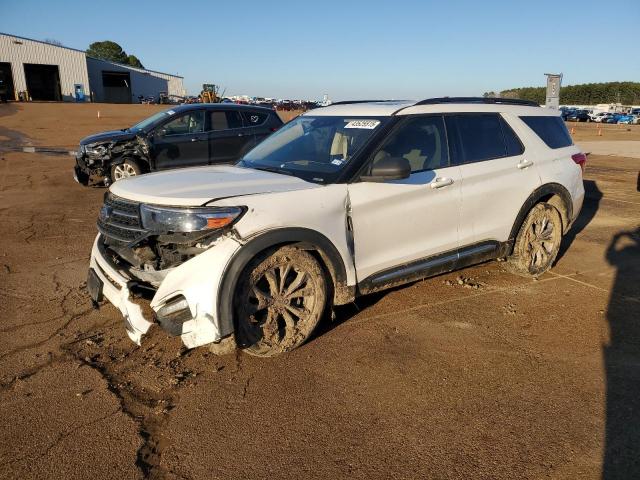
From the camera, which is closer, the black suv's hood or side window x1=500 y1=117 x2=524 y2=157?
side window x1=500 y1=117 x2=524 y2=157

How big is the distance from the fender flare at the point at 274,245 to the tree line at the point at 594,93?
89.6 meters

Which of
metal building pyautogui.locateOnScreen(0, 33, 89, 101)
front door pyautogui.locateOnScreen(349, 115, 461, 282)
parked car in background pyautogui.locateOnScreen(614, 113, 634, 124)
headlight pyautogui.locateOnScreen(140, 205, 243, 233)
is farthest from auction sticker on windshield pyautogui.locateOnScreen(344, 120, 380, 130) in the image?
parked car in background pyautogui.locateOnScreen(614, 113, 634, 124)

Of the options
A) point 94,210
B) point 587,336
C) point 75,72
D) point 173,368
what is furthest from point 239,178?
point 75,72

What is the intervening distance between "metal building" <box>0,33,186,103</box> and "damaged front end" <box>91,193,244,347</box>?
50257 mm

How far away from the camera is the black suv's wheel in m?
5.07

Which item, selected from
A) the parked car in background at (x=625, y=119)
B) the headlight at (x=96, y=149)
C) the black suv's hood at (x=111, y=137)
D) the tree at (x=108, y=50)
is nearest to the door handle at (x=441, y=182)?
the black suv's hood at (x=111, y=137)

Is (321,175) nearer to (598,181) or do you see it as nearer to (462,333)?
(462,333)

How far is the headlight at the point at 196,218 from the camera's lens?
317 centimetres

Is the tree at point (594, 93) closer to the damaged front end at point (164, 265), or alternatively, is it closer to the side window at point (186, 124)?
the side window at point (186, 124)

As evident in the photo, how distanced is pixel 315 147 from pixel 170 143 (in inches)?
258

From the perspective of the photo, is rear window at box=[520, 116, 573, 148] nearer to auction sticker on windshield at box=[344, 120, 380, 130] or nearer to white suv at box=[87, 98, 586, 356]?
white suv at box=[87, 98, 586, 356]

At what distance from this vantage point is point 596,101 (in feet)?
301

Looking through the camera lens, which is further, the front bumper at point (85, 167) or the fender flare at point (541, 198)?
the front bumper at point (85, 167)

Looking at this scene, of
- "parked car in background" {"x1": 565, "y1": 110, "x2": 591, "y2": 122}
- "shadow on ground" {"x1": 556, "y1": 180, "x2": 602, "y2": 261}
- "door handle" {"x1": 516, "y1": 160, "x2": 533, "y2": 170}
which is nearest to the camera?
"door handle" {"x1": 516, "y1": 160, "x2": 533, "y2": 170}
